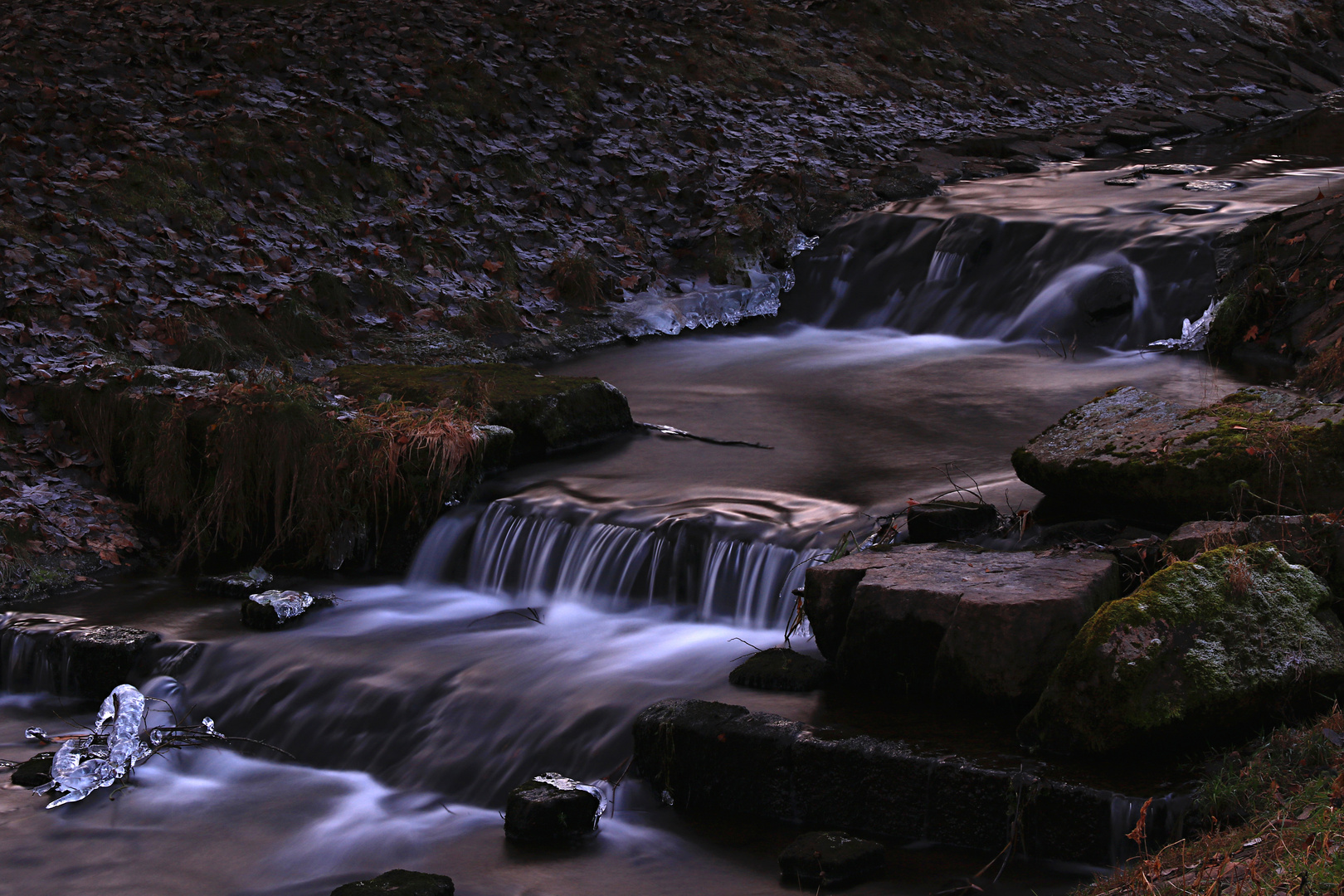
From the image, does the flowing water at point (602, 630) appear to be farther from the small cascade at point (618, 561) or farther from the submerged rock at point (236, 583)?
the submerged rock at point (236, 583)

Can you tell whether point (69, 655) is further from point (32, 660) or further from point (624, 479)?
point (624, 479)

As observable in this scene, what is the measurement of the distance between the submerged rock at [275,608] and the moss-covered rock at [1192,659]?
4.10 meters

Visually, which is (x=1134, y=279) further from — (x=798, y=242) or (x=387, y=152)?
(x=387, y=152)

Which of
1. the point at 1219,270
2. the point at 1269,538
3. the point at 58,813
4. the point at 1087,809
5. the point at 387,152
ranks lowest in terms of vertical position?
the point at 58,813

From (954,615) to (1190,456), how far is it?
5.57 ft

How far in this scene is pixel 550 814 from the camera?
4.85 metres

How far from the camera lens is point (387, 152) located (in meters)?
12.4

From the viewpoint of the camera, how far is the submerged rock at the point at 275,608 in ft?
22.3

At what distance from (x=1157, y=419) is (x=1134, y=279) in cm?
505

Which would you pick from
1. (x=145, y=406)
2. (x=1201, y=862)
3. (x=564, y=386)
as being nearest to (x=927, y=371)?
(x=564, y=386)

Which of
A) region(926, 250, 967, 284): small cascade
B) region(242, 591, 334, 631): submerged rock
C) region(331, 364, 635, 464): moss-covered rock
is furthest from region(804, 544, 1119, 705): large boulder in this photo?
region(926, 250, 967, 284): small cascade

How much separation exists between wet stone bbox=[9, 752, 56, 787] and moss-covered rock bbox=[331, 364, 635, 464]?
128 inches

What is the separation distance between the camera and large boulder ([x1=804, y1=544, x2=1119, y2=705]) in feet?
15.7

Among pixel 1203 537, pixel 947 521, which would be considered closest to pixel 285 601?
pixel 947 521
